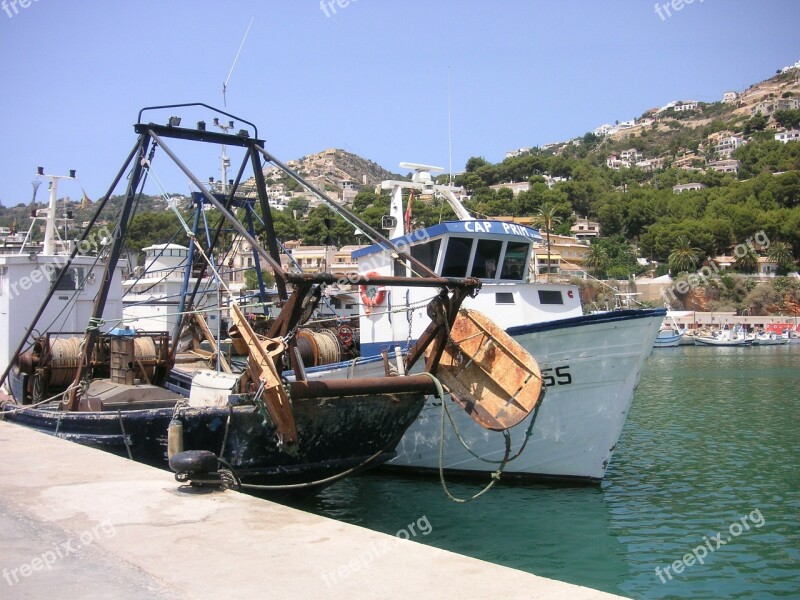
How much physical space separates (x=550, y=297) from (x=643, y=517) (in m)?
4.17

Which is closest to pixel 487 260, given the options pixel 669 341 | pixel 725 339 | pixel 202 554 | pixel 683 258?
pixel 202 554

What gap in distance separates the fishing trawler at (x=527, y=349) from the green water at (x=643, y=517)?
1.79 feet

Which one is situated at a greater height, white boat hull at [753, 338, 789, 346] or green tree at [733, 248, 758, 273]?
green tree at [733, 248, 758, 273]

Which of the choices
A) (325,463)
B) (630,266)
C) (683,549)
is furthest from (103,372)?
(630,266)

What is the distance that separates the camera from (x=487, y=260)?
1366 centimetres

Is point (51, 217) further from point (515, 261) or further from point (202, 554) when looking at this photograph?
point (202, 554)

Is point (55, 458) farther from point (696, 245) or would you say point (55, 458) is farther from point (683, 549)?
point (696, 245)

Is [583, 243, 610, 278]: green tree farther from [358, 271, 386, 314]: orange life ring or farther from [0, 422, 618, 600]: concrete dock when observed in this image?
[0, 422, 618, 600]: concrete dock

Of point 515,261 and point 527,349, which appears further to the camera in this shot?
point 515,261

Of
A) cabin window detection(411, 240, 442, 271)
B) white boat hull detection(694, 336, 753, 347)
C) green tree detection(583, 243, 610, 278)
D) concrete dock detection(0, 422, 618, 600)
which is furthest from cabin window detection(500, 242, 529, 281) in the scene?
green tree detection(583, 243, 610, 278)

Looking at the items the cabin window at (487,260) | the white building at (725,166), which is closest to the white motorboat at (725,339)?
the cabin window at (487,260)

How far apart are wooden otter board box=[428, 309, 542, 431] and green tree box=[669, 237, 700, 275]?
300 feet

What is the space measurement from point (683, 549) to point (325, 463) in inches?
183

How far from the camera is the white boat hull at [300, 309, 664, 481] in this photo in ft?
38.5
